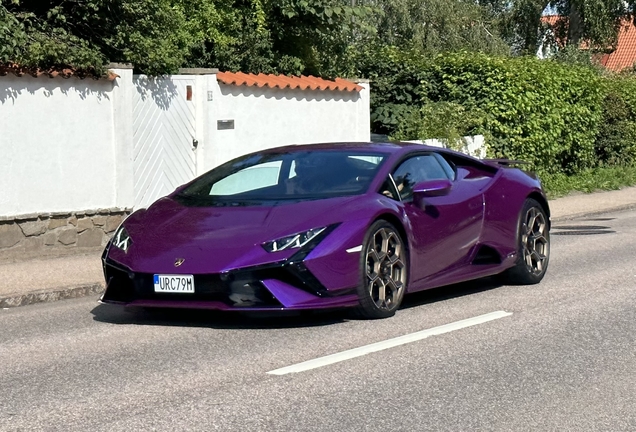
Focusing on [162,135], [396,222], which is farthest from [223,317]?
[162,135]

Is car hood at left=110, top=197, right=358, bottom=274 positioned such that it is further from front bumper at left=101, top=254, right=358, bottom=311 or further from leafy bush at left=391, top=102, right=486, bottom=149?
leafy bush at left=391, top=102, right=486, bottom=149

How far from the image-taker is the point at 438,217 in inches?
368

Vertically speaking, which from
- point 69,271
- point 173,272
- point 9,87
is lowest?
point 69,271

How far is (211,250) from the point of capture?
8.10 metres

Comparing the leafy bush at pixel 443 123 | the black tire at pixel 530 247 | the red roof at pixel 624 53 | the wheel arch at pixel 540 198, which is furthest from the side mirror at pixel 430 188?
the red roof at pixel 624 53

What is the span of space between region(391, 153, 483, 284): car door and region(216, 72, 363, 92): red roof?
6.65 m

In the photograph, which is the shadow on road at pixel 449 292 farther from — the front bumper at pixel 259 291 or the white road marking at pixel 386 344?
the front bumper at pixel 259 291

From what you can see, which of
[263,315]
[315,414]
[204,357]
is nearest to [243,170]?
[263,315]

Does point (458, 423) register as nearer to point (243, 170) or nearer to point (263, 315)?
point (263, 315)

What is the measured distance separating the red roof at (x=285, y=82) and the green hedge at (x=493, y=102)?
3.20 m

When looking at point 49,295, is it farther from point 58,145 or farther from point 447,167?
point 447,167

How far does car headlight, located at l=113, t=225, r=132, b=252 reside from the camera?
8555mm

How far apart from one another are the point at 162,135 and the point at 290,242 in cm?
741

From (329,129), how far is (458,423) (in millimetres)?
13054
